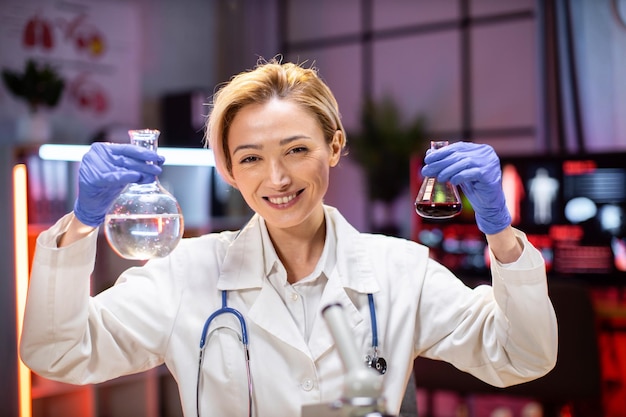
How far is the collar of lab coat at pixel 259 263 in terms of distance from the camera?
5.61 feet

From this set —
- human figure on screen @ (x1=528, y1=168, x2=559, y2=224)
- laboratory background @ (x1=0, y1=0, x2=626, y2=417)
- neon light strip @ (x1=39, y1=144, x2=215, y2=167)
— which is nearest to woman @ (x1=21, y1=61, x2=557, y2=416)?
laboratory background @ (x1=0, y1=0, x2=626, y2=417)

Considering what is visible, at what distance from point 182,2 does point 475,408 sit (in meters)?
3.51

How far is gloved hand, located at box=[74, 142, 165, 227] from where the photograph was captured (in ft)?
4.62

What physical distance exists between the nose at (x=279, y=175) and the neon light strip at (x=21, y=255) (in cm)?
219

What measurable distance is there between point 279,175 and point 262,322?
1.17 ft

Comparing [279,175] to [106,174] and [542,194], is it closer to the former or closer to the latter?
[106,174]

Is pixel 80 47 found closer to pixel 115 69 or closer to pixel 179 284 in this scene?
pixel 115 69

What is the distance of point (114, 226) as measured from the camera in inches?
54.4

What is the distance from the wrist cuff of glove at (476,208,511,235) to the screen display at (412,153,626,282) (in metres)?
2.44

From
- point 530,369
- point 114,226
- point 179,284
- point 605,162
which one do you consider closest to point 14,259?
point 179,284

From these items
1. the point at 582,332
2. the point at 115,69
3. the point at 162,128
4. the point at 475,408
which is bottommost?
the point at 475,408

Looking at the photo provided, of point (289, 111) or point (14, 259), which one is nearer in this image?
point (289, 111)

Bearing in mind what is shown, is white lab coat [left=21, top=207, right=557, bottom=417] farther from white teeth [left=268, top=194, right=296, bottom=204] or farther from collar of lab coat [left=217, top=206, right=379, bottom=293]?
white teeth [left=268, top=194, right=296, bottom=204]

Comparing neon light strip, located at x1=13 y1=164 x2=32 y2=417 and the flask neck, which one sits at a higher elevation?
the flask neck
